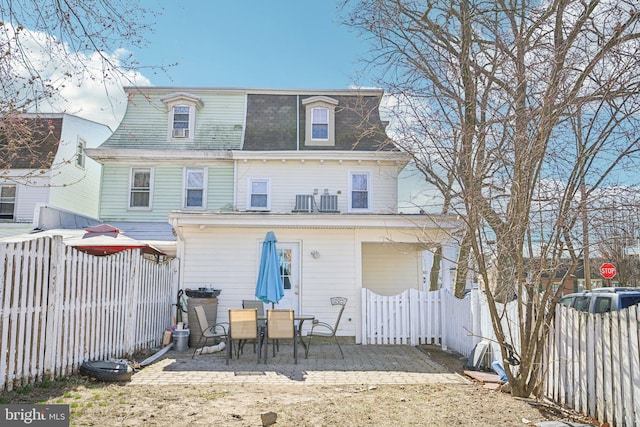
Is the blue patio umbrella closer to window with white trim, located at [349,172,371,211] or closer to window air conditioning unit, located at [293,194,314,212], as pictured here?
window air conditioning unit, located at [293,194,314,212]

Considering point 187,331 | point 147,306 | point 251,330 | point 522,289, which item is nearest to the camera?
point 522,289

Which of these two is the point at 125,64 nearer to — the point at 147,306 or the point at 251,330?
the point at 251,330

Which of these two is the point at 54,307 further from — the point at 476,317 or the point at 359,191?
the point at 359,191

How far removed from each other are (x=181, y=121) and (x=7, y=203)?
7.16 m

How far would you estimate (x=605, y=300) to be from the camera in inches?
408

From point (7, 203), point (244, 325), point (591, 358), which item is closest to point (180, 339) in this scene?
point (244, 325)

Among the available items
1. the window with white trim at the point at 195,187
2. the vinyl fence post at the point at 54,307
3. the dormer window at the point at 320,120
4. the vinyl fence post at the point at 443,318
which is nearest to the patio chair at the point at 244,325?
the vinyl fence post at the point at 54,307

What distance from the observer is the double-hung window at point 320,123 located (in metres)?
16.6

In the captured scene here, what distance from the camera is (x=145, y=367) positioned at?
8.11 meters

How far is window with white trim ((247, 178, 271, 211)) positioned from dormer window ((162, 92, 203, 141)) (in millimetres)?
2847

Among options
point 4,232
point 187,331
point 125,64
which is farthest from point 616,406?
point 4,232

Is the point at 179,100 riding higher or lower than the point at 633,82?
higher

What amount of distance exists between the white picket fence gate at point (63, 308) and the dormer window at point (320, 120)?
327 inches

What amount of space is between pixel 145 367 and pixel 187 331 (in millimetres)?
2298
